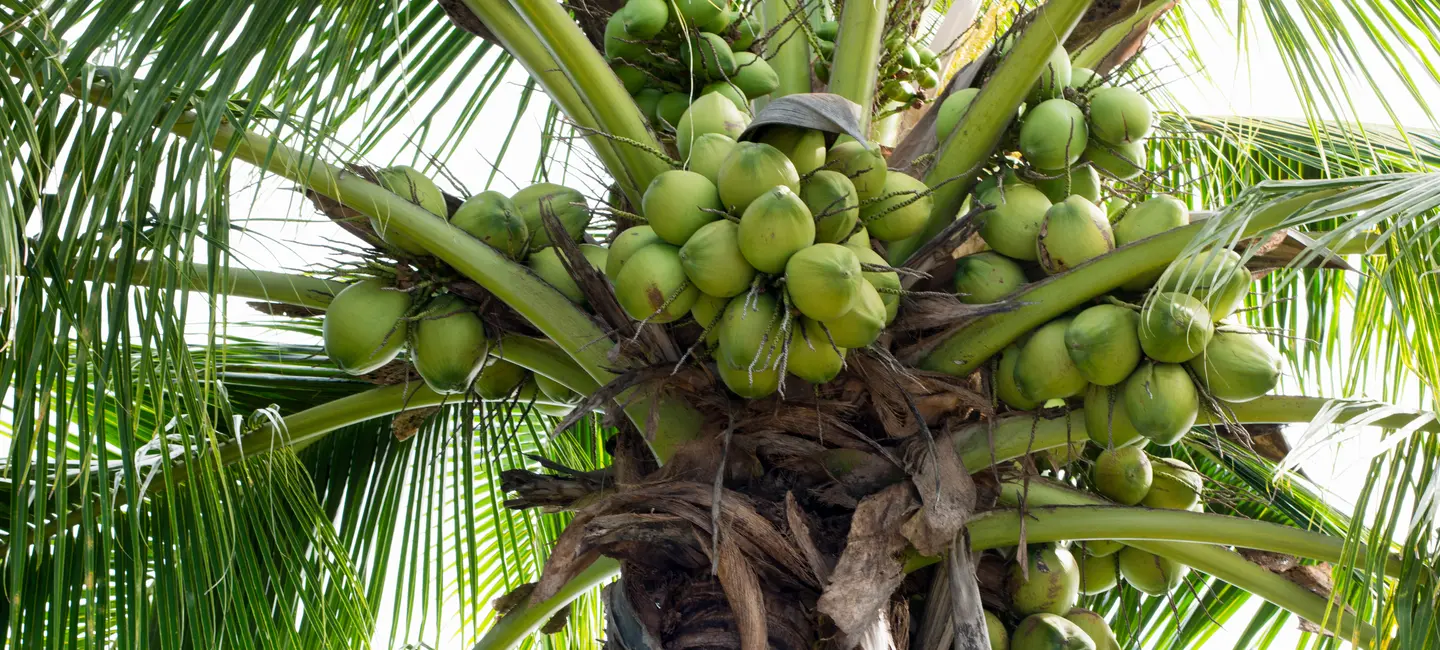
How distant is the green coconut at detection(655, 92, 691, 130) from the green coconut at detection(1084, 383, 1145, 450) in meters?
0.73

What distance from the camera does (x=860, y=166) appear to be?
1.58 meters

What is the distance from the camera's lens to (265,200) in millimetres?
1598

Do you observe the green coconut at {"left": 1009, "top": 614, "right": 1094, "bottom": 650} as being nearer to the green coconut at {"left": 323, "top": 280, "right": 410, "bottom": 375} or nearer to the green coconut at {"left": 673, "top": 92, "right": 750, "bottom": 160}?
the green coconut at {"left": 673, "top": 92, "right": 750, "bottom": 160}

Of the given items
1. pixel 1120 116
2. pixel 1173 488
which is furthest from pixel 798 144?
pixel 1173 488

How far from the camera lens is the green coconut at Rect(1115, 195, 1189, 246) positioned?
164 centimetres

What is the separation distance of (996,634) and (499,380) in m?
0.89

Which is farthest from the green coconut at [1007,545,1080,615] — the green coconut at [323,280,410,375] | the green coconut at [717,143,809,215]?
the green coconut at [323,280,410,375]

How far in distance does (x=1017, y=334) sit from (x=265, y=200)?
39.3 inches

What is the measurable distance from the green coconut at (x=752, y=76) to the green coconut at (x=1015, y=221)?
0.39 metres

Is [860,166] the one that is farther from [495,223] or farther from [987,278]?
[495,223]

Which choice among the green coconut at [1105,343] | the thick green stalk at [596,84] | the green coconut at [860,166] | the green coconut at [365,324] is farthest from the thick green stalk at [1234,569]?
the green coconut at [365,324]

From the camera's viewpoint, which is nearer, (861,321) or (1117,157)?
(861,321)

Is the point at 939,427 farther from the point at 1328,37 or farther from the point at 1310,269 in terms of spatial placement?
the point at 1310,269

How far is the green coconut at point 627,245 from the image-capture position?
5.06 feet
